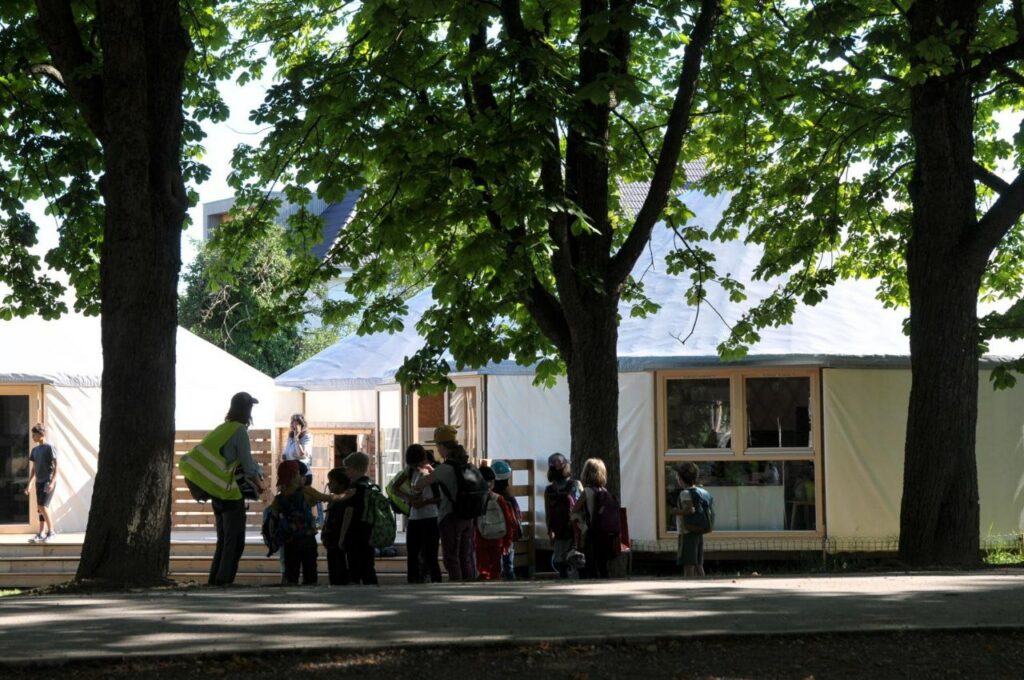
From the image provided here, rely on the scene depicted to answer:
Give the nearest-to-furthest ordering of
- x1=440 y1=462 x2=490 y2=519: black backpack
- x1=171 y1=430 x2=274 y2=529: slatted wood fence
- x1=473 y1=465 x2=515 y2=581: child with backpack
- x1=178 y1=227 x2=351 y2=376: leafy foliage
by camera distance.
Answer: x1=440 y1=462 x2=490 y2=519: black backpack → x1=473 y1=465 x2=515 y2=581: child with backpack → x1=171 y1=430 x2=274 y2=529: slatted wood fence → x1=178 y1=227 x2=351 y2=376: leafy foliage

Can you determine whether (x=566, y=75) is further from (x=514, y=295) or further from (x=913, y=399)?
(x=913, y=399)

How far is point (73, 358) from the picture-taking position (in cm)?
2147

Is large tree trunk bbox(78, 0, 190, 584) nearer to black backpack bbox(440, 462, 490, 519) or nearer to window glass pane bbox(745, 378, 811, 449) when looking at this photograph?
black backpack bbox(440, 462, 490, 519)

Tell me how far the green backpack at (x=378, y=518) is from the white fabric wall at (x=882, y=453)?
7361 mm

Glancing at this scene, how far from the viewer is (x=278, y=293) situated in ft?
44.4

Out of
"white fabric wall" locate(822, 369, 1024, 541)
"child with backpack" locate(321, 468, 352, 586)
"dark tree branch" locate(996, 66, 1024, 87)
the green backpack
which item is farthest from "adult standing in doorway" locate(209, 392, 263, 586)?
"white fabric wall" locate(822, 369, 1024, 541)

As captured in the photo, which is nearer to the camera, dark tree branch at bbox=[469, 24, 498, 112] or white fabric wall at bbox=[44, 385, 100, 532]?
dark tree branch at bbox=[469, 24, 498, 112]

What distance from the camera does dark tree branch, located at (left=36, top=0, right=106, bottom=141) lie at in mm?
9602

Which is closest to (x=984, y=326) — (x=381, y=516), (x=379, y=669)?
(x=381, y=516)

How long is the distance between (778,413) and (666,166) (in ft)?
20.2

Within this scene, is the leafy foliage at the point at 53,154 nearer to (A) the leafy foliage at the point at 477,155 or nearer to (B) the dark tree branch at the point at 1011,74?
(A) the leafy foliage at the point at 477,155

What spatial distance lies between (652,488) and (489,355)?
4470mm

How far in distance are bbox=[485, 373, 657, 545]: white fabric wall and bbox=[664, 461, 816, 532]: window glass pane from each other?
335 millimetres

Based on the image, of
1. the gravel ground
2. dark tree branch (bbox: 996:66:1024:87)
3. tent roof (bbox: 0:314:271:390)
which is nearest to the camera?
the gravel ground
